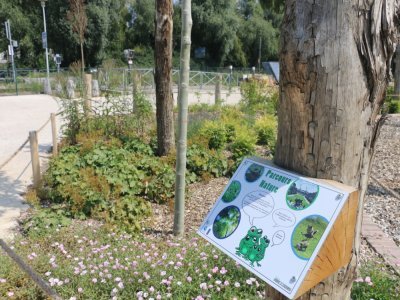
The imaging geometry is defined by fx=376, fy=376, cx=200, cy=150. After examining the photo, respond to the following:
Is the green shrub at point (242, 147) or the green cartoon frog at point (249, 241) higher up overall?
the green cartoon frog at point (249, 241)

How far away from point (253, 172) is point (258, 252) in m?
0.28

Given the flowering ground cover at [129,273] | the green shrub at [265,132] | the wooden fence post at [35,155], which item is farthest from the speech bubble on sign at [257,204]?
the green shrub at [265,132]

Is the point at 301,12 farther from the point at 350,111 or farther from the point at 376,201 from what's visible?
the point at 376,201

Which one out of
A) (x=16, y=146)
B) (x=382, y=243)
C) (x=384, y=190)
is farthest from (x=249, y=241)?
(x=16, y=146)

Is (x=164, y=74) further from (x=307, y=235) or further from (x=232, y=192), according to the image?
(x=307, y=235)

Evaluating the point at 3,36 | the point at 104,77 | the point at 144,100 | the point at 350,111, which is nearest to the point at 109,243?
the point at 350,111

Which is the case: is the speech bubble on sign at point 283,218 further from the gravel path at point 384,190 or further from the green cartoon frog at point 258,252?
the gravel path at point 384,190

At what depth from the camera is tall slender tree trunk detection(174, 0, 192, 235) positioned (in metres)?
3.18

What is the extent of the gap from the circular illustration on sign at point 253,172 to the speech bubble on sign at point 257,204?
59 mm

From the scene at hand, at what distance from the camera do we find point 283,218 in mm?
1158

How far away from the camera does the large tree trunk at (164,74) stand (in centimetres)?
513

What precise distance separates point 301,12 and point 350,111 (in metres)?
0.33

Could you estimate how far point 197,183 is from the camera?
5176 millimetres

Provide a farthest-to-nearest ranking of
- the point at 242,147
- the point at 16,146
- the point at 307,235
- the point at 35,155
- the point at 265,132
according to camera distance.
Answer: the point at 16,146 < the point at 265,132 < the point at 242,147 < the point at 35,155 < the point at 307,235
